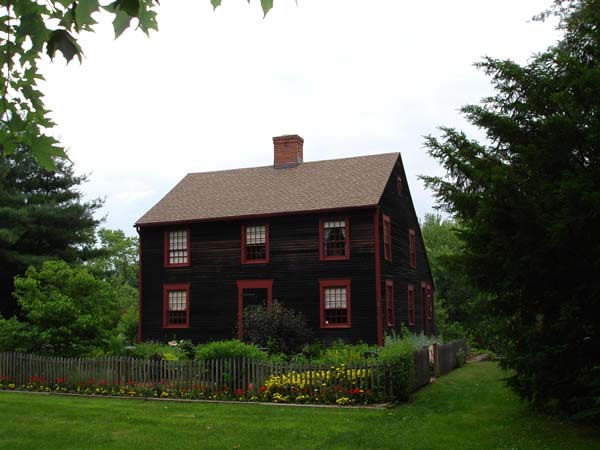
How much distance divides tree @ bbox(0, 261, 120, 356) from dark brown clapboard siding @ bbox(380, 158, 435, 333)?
1117 centimetres

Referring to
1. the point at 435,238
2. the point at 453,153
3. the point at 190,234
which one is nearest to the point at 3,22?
the point at 453,153

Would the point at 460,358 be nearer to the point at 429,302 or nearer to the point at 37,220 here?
the point at 429,302

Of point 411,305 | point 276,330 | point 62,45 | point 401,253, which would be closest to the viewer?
point 62,45

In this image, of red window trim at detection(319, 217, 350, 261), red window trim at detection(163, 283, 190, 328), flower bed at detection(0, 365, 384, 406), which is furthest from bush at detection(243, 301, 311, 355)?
flower bed at detection(0, 365, 384, 406)

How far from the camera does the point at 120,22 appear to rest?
4.19 metres

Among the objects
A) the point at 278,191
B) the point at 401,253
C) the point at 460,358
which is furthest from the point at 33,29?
the point at 401,253

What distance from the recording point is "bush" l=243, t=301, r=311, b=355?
24281 millimetres

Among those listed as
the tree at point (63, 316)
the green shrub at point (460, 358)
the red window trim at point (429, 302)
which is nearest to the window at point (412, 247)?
the red window trim at point (429, 302)

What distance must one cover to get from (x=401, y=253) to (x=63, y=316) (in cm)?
1577

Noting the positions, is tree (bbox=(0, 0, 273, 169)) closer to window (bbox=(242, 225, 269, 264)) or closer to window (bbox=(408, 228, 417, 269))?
window (bbox=(242, 225, 269, 264))

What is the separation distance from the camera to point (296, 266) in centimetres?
2750

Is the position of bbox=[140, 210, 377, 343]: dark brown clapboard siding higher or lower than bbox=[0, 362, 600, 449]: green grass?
higher

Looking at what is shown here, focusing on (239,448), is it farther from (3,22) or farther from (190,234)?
(190,234)

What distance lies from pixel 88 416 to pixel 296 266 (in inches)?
553
